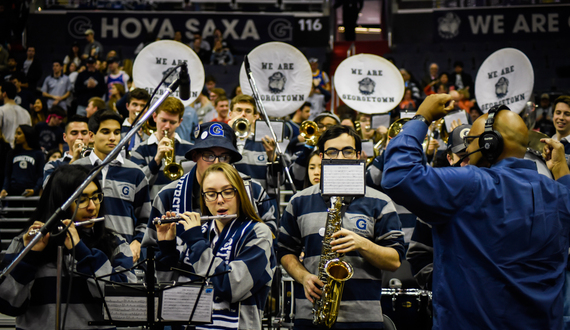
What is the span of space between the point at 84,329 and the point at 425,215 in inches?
70.1

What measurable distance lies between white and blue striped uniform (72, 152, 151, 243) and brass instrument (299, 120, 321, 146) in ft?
6.45

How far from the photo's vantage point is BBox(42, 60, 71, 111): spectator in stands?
1199 cm

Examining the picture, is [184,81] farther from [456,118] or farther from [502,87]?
[502,87]

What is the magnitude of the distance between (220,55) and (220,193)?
35.1 ft

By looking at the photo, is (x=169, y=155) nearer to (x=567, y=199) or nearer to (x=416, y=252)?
(x=416, y=252)

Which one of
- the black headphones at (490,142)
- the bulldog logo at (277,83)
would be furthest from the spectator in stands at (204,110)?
the black headphones at (490,142)

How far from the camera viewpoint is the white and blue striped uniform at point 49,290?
2.80 m

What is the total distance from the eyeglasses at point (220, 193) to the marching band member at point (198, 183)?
361mm

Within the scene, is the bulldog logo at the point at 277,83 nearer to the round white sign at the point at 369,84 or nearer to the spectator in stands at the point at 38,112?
the round white sign at the point at 369,84

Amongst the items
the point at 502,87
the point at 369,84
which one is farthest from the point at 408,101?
the point at 502,87

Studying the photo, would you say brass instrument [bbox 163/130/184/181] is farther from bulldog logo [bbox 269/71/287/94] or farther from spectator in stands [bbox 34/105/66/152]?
spectator in stands [bbox 34/105/66/152]

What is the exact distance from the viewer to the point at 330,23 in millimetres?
15992

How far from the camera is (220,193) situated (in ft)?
10.2

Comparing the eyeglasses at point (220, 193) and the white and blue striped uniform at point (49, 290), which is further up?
the eyeglasses at point (220, 193)
